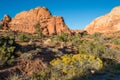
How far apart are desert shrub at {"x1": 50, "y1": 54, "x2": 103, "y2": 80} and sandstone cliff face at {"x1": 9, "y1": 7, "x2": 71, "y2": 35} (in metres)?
45.2

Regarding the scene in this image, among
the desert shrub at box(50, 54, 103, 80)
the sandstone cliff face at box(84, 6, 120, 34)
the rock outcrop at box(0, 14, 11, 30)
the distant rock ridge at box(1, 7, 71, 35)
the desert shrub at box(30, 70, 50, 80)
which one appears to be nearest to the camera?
the desert shrub at box(30, 70, 50, 80)

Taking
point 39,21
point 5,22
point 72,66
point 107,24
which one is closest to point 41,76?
point 72,66

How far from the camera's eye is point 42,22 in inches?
2648

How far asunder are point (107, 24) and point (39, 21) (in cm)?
3567

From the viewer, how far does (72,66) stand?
1684cm

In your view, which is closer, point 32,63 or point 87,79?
point 87,79

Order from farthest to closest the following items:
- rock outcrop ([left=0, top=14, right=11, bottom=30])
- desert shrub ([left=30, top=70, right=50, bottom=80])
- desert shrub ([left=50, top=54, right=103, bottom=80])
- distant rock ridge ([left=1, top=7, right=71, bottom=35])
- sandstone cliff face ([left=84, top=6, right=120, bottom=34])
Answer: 1. sandstone cliff face ([left=84, top=6, right=120, bottom=34])
2. distant rock ridge ([left=1, top=7, right=71, bottom=35])
3. rock outcrop ([left=0, top=14, right=11, bottom=30])
4. desert shrub ([left=50, top=54, right=103, bottom=80])
5. desert shrub ([left=30, top=70, right=50, bottom=80])

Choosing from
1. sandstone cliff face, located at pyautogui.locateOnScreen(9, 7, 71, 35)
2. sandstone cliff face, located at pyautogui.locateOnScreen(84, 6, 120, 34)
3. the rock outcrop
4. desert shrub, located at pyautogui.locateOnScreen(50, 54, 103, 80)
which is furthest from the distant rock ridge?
desert shrub, located at pyautogui.locateOnScreen(50, 54, 103, 80)

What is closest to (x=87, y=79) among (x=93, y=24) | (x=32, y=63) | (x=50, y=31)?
(x=32, y=63)

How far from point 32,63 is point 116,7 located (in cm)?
9449

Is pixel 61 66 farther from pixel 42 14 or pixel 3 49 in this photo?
pixel 42 14

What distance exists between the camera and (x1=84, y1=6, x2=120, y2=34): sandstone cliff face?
90.5 m

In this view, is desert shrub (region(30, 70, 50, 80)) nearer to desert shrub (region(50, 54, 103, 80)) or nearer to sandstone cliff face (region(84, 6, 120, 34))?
desert shrub (region(50, 54, 103, 80))

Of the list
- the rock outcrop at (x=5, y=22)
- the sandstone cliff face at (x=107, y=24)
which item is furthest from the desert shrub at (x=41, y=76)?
the sandstone cliff face at (x=107, y=24)
